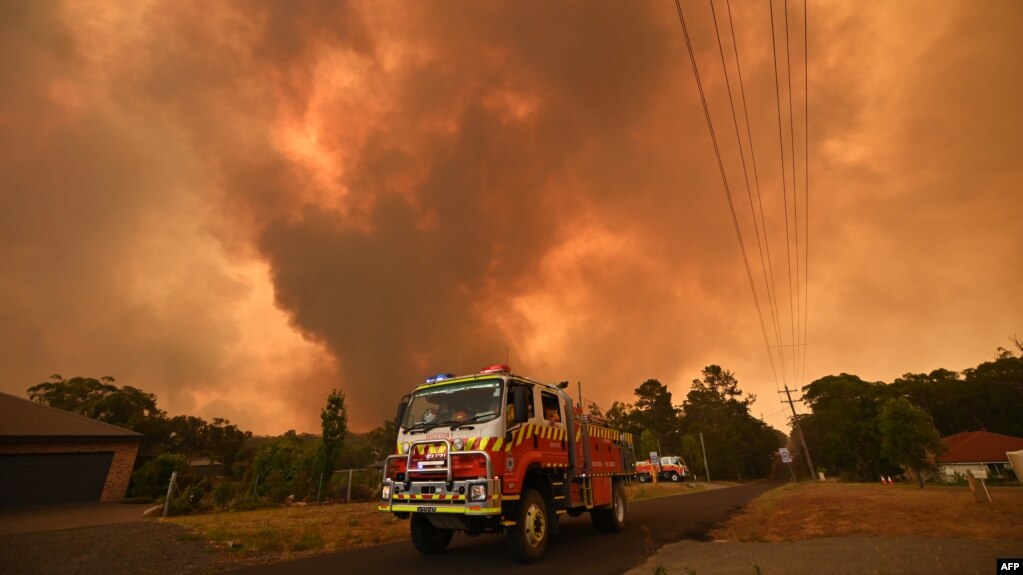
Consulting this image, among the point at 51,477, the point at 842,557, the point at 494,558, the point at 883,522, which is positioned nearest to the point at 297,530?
the point at 494,558

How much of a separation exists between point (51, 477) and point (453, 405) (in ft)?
83.5

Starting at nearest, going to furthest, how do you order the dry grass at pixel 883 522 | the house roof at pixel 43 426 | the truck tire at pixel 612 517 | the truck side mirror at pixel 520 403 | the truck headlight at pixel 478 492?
the truck headlight at pixel 478 492, the truck side mirror at pixel 520 403, the dry grass at pixel 883 522, the truck tire at pixel 612 517, the house roof at pixel 43 426

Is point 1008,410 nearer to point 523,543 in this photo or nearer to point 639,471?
point 639,471

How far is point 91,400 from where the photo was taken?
5569cm

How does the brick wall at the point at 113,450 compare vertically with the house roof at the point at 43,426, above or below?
below

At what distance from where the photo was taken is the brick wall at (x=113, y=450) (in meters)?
20.7

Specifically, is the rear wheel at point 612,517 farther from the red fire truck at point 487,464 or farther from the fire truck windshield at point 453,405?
the fire truck windshield at point 453,405

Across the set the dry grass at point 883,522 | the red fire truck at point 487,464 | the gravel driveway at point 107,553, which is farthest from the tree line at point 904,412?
the gravel driveway at point 107,553

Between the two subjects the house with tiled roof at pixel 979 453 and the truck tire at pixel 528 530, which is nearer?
the truck tire at pixel 528 530

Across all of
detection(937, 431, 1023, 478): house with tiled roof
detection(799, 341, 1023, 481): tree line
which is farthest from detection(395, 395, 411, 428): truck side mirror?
detection(937, 431, 1023, 478): house with tiled roof

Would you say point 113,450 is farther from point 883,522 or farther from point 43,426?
point 883,522

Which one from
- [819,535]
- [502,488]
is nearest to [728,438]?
[819,535]

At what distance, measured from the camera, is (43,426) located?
71.1ft

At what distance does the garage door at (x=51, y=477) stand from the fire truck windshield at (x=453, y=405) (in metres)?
24.1
